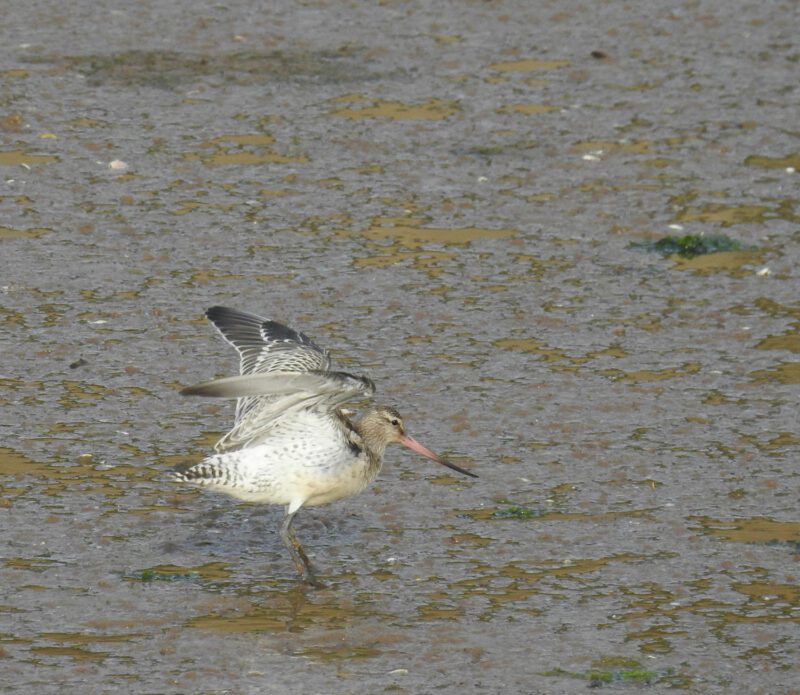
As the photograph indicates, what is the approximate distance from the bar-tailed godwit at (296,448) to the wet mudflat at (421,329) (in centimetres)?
27

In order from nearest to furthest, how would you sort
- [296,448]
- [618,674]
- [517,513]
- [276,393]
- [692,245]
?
[618,674] → [276,393] → [296,448] → [517,513] → [692,245]

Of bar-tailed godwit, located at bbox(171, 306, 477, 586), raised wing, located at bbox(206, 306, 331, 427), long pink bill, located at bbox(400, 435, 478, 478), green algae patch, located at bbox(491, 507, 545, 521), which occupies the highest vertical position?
raised wing, located at bbox(206, 306, 331, 427)

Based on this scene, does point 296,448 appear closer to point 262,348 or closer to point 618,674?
point 262,348

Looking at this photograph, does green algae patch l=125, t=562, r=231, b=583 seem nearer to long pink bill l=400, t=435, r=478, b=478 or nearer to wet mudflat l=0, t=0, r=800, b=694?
wet mudflat l=0, t=0, r=800, b=694

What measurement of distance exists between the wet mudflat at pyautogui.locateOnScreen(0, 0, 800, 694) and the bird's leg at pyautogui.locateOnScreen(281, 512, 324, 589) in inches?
3.3

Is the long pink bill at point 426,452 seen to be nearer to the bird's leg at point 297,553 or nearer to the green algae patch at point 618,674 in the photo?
the bird's leg at point 297,553

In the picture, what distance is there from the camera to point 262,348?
746cm

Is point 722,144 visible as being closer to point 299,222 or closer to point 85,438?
point 299,222

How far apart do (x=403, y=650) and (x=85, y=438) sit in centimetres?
228

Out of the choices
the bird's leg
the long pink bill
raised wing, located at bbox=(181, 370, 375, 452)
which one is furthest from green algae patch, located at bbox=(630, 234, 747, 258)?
the bird's leg

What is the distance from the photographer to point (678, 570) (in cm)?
670

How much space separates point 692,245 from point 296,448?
152 inches

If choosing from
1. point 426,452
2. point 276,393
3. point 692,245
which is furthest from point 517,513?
point 692,245

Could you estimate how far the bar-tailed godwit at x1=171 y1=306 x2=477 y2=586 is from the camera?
6.51 m
